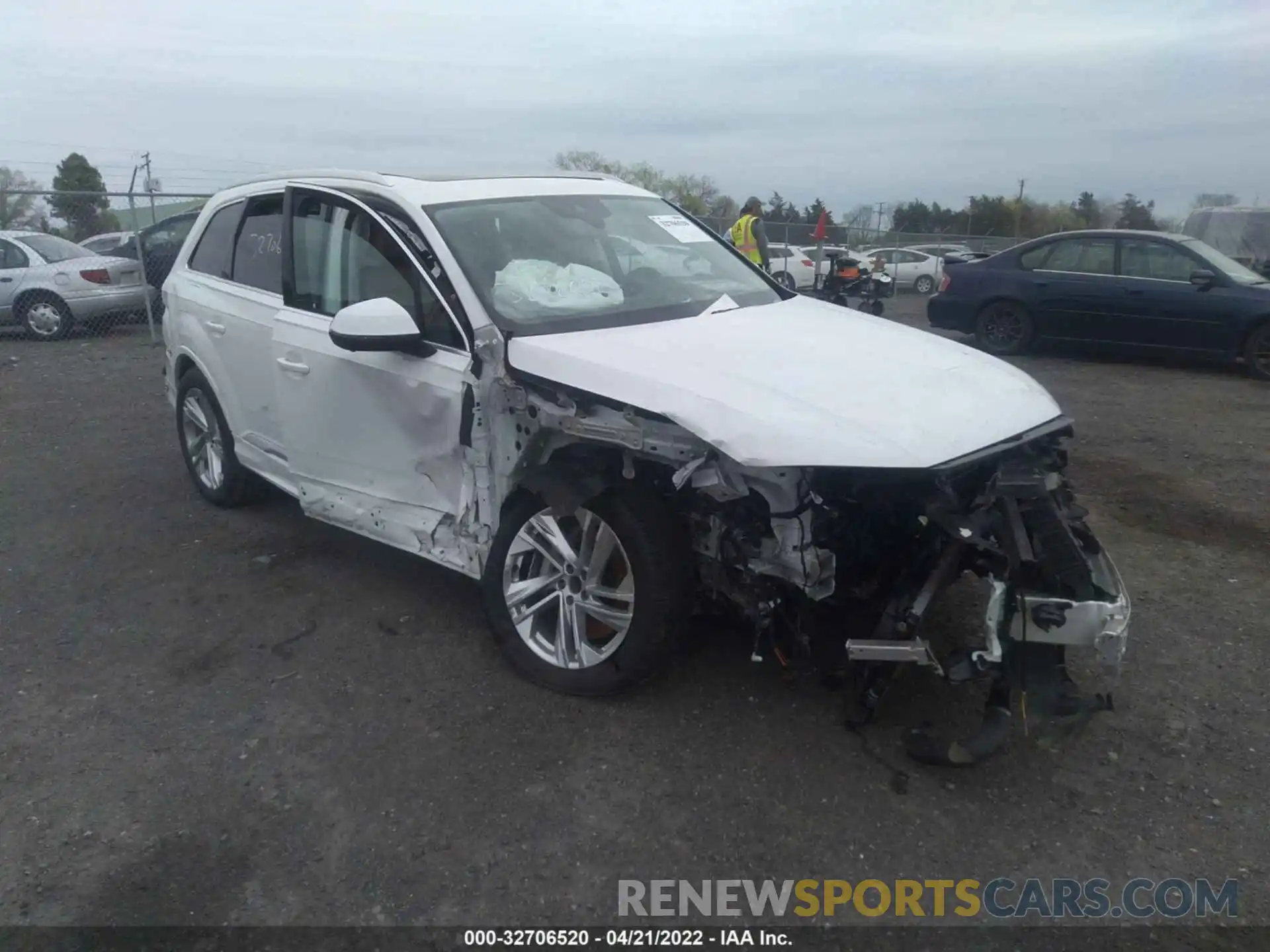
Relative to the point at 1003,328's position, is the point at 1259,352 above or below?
below

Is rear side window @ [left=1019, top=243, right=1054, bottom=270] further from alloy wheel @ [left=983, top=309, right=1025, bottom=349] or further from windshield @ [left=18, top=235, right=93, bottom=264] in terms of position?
windshield @ [left=18, top=235, right=93, bottom=264]

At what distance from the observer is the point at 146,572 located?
5039mm

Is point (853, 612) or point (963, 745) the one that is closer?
point (963, 745)

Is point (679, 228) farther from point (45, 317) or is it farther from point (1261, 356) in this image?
point (45, 317)

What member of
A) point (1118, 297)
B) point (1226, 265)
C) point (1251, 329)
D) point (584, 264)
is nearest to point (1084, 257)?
point (1118, 297)

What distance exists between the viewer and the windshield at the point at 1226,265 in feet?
34.5

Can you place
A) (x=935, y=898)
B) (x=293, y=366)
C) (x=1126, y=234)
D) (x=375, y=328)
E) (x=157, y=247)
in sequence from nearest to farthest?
(x=935, y=898) < (x=375, y=328) < (x=293, y=366) < (x=1126, y=234) < (x=157, y=247)

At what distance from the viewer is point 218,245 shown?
18.4 feet

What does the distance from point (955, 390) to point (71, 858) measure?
319cm

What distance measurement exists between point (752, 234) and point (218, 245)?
7.76 m

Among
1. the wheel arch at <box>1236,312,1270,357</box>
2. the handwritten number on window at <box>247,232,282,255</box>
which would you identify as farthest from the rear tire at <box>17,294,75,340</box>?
Answer: the wheel arch at <box>1236,312,1270,357</box>

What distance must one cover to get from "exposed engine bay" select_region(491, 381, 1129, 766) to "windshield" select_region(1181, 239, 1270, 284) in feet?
28.1

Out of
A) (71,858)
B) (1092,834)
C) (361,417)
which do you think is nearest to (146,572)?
(361,417)

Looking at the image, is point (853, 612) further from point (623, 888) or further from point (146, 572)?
point (146, 572)
